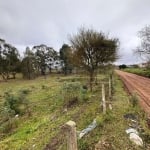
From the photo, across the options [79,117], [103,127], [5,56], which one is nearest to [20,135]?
[79,117]

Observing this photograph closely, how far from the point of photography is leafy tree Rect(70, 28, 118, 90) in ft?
65.2

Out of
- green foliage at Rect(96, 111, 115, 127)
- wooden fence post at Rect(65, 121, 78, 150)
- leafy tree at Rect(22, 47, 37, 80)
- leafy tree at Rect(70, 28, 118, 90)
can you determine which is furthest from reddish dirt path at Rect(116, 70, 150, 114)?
leafy tree at Rect(22, 47, 37, 80)

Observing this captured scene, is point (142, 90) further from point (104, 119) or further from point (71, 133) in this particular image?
point (71, 133)

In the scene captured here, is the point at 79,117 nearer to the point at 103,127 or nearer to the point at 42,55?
the point at 103,127

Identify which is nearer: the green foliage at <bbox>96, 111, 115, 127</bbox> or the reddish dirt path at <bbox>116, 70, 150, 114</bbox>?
the green foliage at <bbox>96, 111, 115, 127</bbox>

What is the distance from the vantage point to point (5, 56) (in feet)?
192

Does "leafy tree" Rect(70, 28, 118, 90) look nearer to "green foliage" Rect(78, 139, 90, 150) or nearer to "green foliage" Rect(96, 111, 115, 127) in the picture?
"green foliage" Rect(96, 111, 115, 127)

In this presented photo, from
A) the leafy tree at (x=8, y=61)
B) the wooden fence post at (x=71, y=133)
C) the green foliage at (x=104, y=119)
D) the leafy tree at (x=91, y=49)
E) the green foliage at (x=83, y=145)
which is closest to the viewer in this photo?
the wooden fence post at (x=71, y=133)

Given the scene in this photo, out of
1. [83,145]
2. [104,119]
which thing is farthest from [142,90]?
[83,145]

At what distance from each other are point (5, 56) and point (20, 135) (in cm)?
5230

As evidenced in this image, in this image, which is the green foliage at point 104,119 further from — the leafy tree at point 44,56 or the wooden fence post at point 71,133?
the leafy tree at point 44,56

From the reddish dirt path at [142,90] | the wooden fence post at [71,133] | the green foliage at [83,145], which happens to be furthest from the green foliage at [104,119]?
the wooden fence post at [71,133]

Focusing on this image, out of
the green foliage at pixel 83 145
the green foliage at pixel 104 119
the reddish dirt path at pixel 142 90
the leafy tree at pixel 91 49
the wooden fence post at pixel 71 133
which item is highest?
the leafy tree at pixel 91 49

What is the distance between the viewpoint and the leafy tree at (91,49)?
19859 millimetres
